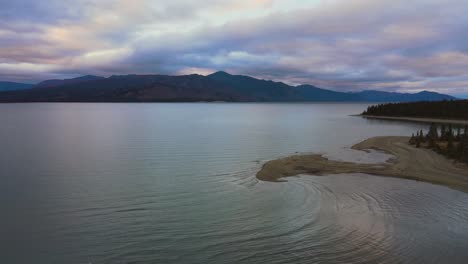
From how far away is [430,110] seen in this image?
83.9 m

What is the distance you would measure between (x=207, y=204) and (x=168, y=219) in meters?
2.10

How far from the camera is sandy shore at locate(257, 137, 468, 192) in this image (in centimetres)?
1766

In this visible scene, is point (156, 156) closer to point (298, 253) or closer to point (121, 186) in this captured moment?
point (121, 186)

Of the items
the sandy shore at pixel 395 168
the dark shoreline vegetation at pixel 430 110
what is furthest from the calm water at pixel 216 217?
the dark shoreline vegetation at pixel 430 110

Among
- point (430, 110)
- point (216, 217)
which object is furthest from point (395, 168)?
point (430, 110)

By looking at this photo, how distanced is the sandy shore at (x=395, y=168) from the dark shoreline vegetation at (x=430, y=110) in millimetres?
59738

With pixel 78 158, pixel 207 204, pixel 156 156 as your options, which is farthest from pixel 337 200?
pixel 78 158

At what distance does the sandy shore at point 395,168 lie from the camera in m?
17.7

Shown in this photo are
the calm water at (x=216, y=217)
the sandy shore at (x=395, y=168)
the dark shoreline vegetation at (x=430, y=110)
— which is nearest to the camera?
the calm water at (x=216, y=217)

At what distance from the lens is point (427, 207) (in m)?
13.0

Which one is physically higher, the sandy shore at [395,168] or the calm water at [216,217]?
the sandy shore at [395,168]

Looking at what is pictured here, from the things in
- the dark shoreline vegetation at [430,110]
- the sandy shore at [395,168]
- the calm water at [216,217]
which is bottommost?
the calm water at [216,217]

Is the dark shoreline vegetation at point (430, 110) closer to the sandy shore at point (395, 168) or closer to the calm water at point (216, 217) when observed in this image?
the sandy shore at point (395, 168)

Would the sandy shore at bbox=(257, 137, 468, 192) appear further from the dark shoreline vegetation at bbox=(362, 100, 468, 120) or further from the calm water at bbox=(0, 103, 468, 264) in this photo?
the dark shoreline vegetation at bbox=(362, 100, 468, 120)
